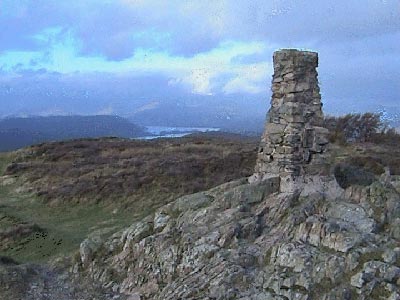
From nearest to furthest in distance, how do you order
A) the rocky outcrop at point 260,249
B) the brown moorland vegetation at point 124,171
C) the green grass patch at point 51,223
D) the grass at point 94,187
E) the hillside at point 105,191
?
the rocky outcrop at point 260,249 < the hillside at point 105,191 < the green grass patch at point 51,223 < the grass at point 94,187 < the brown moorland vegetation at point 124,171

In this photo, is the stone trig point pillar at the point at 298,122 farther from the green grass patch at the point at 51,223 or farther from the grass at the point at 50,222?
the grass at the point at 50,222

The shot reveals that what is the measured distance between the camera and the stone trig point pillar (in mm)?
18812

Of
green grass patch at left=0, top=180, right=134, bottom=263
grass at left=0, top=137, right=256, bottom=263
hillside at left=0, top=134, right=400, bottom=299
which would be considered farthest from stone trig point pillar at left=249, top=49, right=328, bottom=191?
green grass patch at left=0, top=180, right=134, bottom=263

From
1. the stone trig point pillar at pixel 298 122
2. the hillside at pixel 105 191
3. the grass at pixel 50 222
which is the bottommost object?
the grass at pixel 50 222

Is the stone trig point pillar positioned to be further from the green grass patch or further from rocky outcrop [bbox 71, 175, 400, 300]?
the green grass patch

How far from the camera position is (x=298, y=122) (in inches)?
744

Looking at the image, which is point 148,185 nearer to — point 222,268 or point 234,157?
point 234,157

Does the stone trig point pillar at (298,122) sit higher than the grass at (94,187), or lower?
higher

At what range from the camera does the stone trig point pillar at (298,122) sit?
741 inches

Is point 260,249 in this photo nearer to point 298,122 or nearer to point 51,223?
point 298,122

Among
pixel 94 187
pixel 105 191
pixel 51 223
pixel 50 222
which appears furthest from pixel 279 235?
pixel 94 187

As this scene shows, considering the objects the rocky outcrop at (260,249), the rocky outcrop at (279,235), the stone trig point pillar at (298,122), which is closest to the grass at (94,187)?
the rocky outcrop at (260,249)

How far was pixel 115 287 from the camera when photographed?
19.2 m

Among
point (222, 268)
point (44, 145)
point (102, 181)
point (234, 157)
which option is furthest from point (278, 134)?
point (44, 145)
